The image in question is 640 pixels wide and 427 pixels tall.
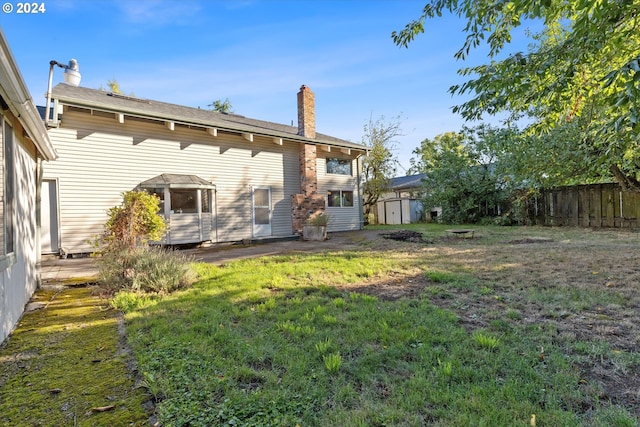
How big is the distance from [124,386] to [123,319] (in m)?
1.76

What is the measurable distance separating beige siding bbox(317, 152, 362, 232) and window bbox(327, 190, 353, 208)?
16 centimetres

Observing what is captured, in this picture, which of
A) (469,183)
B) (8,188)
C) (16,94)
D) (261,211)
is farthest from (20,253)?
(469,183)

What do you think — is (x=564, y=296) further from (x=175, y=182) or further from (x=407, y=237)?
(x=175, y=182)

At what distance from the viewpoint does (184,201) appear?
36.2ft

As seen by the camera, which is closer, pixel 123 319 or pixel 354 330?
pixel 354 330

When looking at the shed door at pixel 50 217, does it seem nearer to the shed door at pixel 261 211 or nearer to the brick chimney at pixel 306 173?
the shed door at pixel 261 211

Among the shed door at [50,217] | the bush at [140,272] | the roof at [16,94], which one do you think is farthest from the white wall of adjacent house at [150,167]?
the roof at [16,94]

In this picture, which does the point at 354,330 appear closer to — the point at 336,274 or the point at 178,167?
the point at 336,274

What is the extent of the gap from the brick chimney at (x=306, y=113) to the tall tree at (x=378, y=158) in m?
8.38

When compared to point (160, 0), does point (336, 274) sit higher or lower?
lower

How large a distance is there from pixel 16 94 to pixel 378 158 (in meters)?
20.6

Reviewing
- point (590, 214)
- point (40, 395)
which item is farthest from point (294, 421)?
point (590, 214)

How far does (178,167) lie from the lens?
36.9 feet

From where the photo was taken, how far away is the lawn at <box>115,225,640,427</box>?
1959mm
